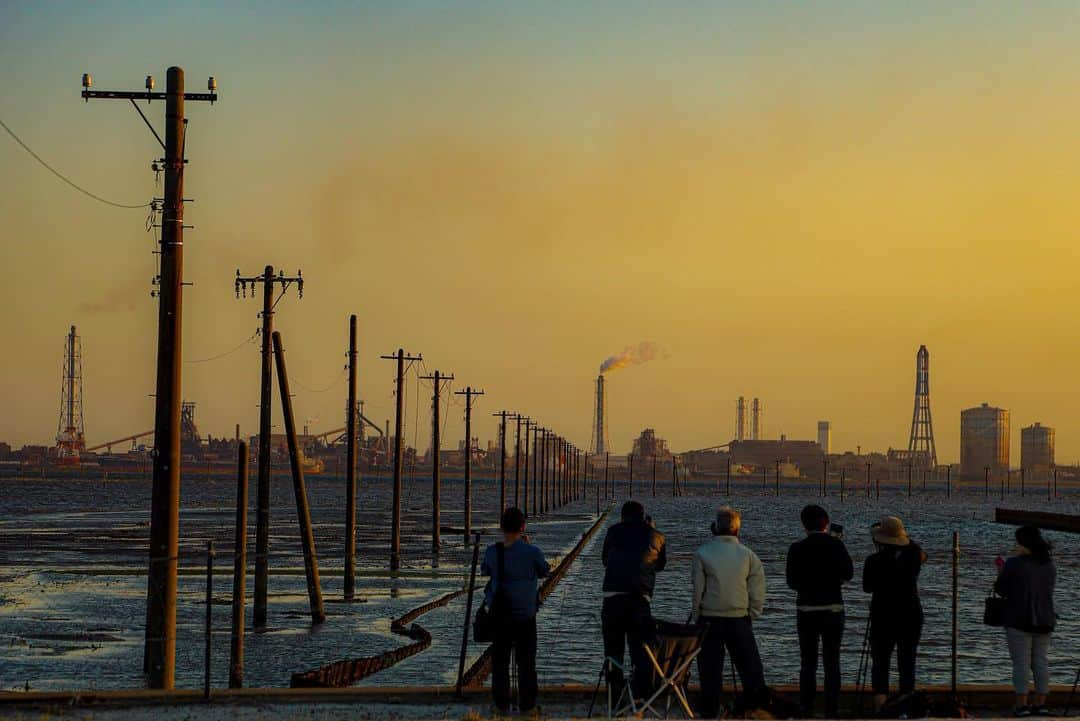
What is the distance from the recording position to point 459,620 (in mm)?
35125

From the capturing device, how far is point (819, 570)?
45.9 ft

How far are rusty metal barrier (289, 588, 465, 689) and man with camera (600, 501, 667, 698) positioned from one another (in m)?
5.04

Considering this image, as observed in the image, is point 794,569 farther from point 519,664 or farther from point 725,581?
point 519,664

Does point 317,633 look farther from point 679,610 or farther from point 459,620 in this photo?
point 679,610

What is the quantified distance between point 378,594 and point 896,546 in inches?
1156

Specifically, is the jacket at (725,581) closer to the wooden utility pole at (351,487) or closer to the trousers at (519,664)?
the trousers at (519,664)

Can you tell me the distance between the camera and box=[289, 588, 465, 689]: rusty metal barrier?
64.0ft

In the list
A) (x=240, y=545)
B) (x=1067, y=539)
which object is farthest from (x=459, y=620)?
(x=1067, y=539)

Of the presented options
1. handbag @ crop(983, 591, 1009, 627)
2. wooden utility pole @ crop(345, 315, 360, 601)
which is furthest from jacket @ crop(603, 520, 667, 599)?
wooden utility pole @ crop(345, 315, 360, 601)

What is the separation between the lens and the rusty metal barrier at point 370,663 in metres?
19.5

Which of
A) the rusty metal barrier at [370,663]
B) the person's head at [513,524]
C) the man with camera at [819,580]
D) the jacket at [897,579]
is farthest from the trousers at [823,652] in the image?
the rusty metal barrier at [370,663]

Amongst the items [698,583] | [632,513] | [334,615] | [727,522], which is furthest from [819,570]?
[334,615]

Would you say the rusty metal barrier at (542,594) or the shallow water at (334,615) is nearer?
the rusty metal barrier at (542,594)

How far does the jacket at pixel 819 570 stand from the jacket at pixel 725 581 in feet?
1.31
